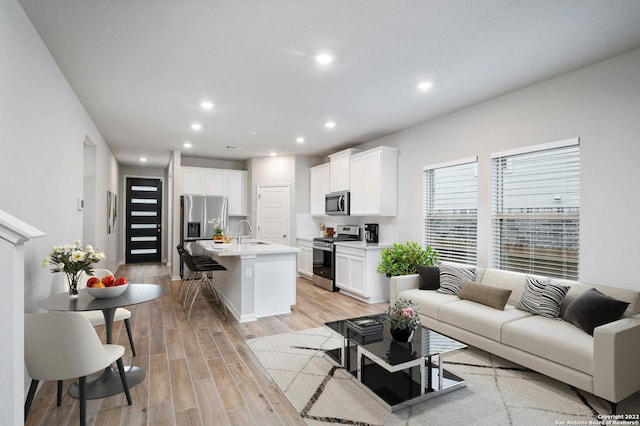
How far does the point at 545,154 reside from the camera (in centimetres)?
353

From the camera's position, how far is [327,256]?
6273 millimetres

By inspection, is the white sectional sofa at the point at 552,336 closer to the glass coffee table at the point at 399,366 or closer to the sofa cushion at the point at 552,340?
the sofa cushion at the point at 552,340

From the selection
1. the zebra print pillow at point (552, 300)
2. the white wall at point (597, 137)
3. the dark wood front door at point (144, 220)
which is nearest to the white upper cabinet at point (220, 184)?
the dark wood front door at point (144, 220)

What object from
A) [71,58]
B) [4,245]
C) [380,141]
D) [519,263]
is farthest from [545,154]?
[71,58]

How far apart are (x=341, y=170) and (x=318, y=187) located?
1027mm

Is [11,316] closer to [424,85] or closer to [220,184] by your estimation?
[424,85]

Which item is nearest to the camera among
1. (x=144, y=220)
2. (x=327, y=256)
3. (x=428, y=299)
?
(x=428, y=299)

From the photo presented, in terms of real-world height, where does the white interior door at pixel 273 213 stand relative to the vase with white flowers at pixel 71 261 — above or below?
above

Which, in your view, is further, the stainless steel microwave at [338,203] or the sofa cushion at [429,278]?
A: the stainless steel microwave at [338,203]

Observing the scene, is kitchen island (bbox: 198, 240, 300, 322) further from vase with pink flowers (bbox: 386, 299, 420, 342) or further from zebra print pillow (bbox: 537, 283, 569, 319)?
zebra print pillow (bbox: 537, 283, 569, 319)

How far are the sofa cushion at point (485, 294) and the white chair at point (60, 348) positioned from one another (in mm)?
3223

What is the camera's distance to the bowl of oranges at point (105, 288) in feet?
8.21

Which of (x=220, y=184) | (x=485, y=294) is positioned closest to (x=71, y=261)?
(x=485, y=294)

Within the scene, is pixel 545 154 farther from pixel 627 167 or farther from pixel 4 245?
pixel 4 245
